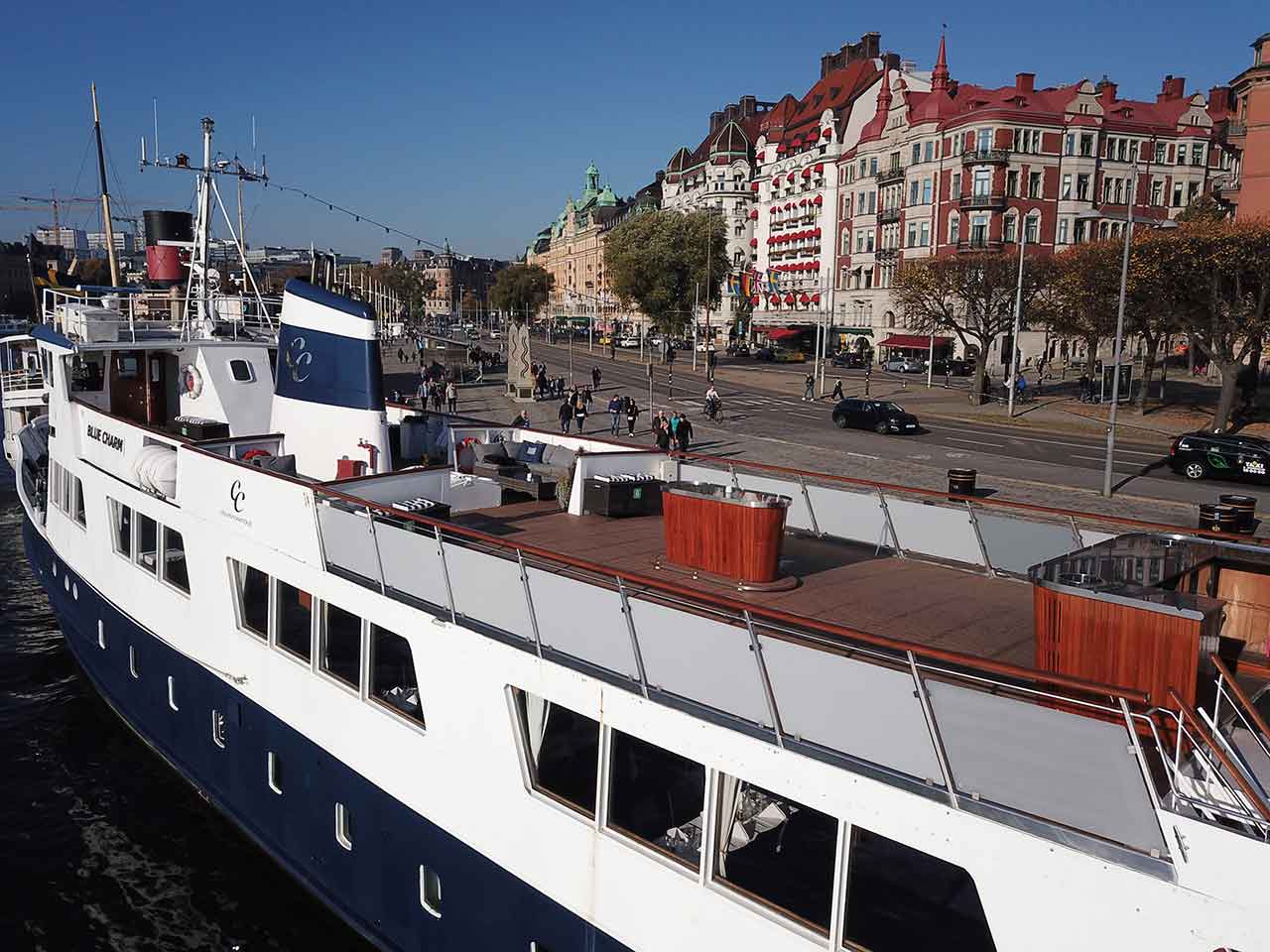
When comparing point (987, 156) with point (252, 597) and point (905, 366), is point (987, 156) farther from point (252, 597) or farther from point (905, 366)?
Answer: point (252, 597)

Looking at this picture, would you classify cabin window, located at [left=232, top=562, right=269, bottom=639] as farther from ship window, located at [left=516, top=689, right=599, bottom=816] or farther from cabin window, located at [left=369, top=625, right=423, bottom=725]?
ship window, located at [left=516, top=689, right=599, bottom=816]

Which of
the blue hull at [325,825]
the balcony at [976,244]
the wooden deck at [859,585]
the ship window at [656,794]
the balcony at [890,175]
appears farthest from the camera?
the balcony at [890,175]

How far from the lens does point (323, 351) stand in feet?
45.8

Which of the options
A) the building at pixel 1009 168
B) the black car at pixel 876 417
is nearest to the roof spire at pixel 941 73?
the building at pixel 1009 168

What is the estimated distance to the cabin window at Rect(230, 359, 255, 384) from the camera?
18031 mm

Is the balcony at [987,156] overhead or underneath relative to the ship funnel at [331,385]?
overhead

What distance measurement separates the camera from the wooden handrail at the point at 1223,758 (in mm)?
4855

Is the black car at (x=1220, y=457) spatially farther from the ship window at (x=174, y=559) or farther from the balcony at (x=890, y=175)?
the balcony at (x=890, y=175)

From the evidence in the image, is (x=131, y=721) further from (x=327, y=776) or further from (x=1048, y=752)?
(x=1048, y=752)

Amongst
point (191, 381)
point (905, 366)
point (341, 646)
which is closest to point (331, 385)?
point (341, 646)

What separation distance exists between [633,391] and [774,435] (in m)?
19.8

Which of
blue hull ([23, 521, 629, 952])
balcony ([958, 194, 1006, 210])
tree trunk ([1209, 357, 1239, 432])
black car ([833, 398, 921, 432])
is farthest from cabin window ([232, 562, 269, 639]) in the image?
balcony ([958, 194, 1006, 210])

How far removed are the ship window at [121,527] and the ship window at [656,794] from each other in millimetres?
10258

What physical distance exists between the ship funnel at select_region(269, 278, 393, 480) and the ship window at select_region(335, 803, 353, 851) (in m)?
4.90
